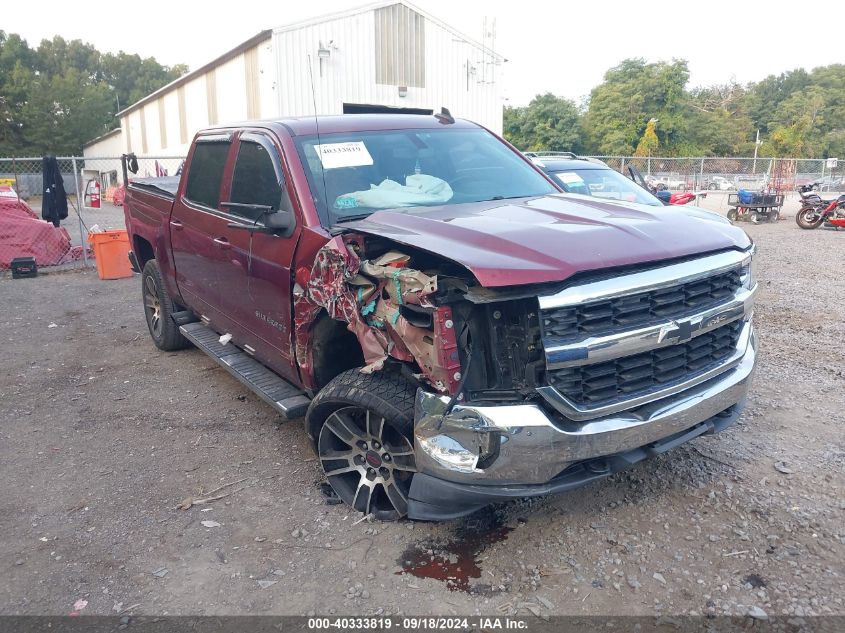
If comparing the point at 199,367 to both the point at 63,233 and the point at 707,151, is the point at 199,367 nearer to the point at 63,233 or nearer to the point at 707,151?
the point at 63,233

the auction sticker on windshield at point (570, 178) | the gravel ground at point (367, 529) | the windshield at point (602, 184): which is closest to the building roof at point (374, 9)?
the windshield at point (602, 184)

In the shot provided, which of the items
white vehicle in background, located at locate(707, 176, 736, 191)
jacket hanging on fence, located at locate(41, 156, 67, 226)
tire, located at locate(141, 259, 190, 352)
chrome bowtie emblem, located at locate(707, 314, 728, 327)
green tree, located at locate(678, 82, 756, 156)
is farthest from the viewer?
green tree, located at locate(678, 82, 756, 156)

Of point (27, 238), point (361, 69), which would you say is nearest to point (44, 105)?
point (361, 69)

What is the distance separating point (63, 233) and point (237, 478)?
1013 cm

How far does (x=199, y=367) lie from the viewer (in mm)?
6004

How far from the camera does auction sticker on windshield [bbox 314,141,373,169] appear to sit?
3.88 meters

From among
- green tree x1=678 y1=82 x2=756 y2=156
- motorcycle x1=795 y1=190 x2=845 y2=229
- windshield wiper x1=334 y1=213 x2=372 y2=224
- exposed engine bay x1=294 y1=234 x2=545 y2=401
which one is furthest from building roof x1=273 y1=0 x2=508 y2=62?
green tree x1=678 y1=82 x2=756 y2=156

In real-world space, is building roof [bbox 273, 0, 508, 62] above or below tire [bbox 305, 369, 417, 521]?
above

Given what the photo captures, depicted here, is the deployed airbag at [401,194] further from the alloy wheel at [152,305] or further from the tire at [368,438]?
the alloy wheel at [152,305]

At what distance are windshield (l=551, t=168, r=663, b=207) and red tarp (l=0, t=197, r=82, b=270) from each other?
Answer: 29.2 ft

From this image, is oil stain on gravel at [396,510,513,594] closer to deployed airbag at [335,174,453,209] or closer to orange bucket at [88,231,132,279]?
deployed airbag at [335,174,453,209]

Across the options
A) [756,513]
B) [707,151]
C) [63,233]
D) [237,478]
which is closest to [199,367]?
[237,478]

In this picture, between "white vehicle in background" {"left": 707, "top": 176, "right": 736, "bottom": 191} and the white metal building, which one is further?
"white vehicle in background" {"left": 707, "top": 176, "right": 736, "bottom": 191}

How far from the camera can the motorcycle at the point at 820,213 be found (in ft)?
53.5
